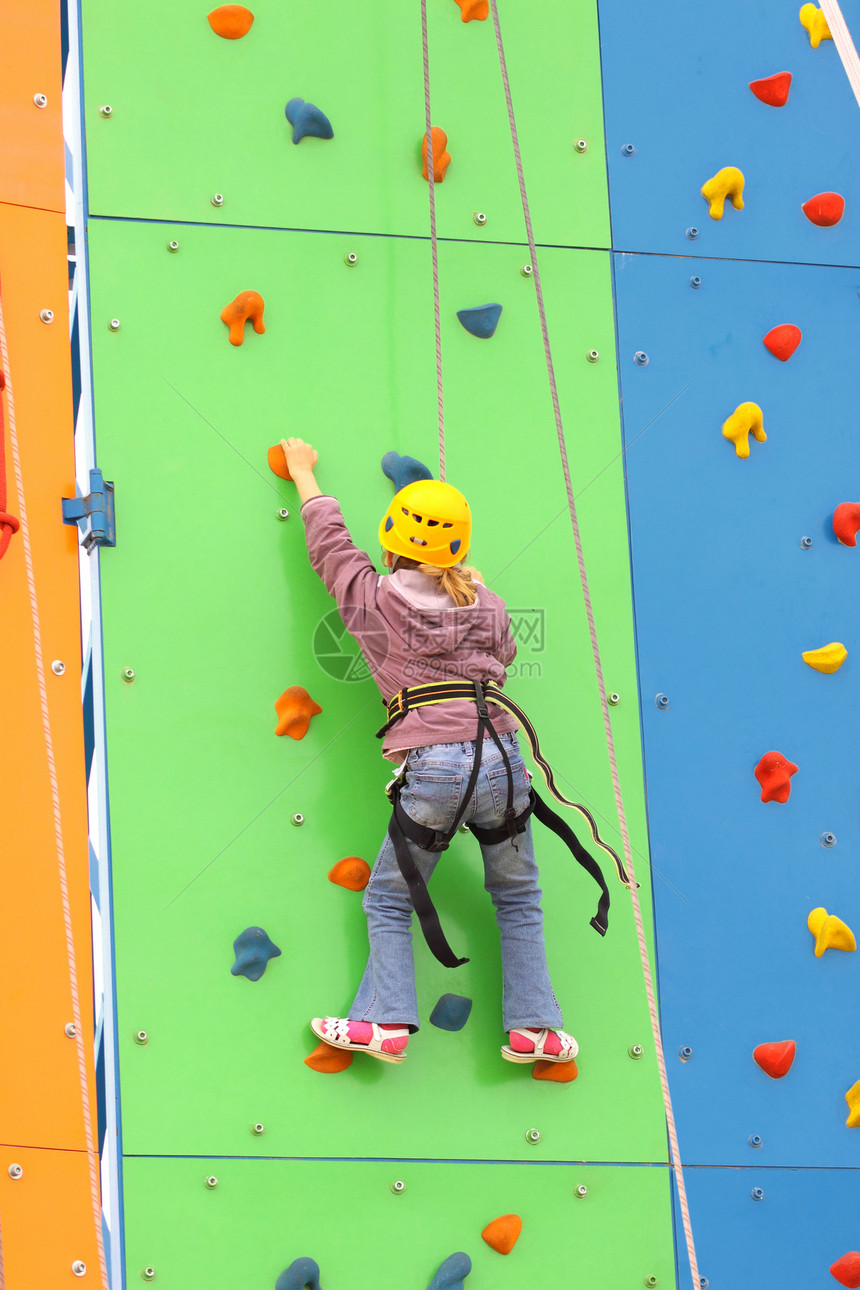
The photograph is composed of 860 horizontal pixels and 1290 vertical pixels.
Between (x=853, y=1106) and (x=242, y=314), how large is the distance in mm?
2179

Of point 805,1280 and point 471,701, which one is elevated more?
point 471,701

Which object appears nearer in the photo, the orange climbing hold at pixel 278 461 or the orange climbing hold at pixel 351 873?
the orange climbing hold at pixel 351 873

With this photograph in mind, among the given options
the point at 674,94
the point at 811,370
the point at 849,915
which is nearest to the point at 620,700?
the point at 849,915

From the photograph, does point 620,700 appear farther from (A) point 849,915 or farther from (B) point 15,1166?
(B) point 15,1166

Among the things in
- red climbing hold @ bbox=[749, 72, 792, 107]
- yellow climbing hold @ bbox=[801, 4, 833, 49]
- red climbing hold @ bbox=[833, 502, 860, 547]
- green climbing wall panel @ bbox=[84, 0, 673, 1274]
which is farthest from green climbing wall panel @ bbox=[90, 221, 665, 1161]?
yellow climbing hold @ bbox=[801, 4, 833, 49]

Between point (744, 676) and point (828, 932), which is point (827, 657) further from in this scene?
point (828, 932)

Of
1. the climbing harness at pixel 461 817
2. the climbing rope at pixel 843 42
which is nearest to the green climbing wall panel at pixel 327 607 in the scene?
the climbing harness at pixel 461 817

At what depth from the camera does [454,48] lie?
319 centimetres

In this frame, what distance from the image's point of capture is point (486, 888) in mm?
2777

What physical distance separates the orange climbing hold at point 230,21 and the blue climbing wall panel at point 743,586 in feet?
2.94

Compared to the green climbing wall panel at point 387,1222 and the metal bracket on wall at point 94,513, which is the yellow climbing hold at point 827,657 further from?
the metal bracket on wall at point 94,513

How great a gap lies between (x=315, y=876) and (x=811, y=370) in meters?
1.72

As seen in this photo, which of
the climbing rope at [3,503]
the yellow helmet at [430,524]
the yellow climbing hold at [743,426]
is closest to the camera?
the yellow helmet at [430,524]

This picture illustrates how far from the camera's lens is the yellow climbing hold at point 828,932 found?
298 centimetres
